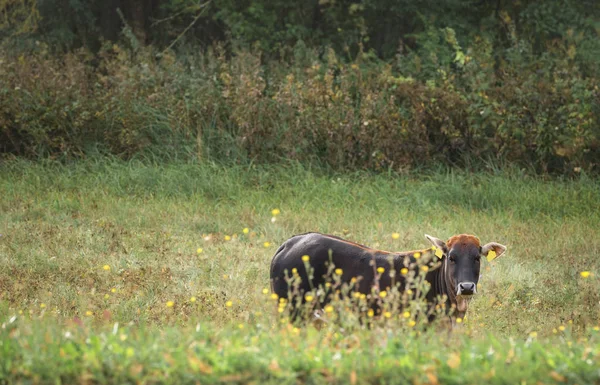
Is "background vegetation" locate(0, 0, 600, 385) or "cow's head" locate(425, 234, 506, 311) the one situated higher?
"cow's head" locate(425, 234, 506, 311)

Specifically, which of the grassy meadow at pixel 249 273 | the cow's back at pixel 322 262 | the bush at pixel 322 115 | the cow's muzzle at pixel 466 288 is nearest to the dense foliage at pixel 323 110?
the bush at pixel 322 115

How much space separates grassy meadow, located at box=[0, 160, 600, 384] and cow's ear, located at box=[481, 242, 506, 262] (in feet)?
1.84

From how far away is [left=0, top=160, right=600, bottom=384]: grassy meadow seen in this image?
4.76 metres

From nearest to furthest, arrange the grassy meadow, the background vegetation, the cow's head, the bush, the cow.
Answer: the grassy meadow
the cow's head
the cow
the background vegetation
the bush

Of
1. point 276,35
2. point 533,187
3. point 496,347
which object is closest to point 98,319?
point 496,347

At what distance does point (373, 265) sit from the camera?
6633 millimetres

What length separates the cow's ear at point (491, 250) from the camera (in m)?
6.78

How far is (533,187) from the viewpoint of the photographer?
12672mm

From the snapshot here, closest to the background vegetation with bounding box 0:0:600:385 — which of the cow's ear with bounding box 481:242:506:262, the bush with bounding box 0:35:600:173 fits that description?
the bush with bounding box 0:35:600:173

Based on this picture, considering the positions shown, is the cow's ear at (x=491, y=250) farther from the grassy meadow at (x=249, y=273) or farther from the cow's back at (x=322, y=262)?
the cow's back at (x=322, y=262)

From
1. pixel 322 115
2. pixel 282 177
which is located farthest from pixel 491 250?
pixel 322 115

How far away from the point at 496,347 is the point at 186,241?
5560mm

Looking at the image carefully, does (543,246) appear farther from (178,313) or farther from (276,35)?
(276,35)

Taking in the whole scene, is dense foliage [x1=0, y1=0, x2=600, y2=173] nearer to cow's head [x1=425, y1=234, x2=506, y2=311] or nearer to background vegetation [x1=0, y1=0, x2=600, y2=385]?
background vegetation [x1=0, y1=0, x2=600, y2=385]
